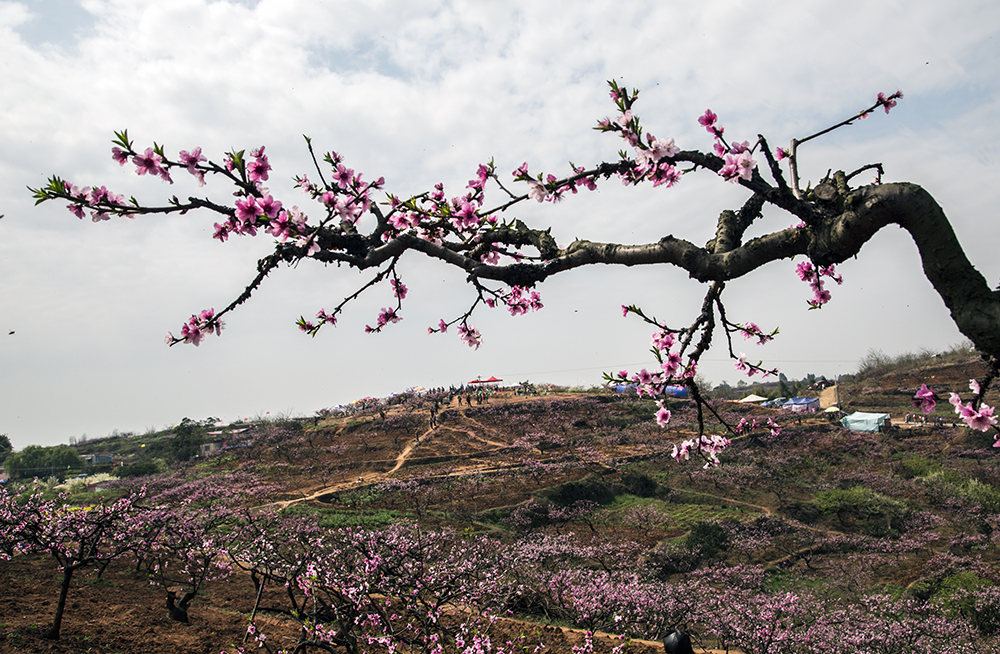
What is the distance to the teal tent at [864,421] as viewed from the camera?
31.1 m

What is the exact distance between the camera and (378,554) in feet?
23.9

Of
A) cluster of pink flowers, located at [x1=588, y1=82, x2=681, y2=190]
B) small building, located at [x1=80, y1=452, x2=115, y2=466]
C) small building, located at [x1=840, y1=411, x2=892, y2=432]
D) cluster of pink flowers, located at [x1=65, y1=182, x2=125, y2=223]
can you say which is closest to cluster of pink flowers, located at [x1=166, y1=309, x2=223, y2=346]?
cluster of pink flowers, located at [x1=65, y1=182, x2=125, y2=223]

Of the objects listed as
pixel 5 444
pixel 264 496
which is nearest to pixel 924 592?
pixel 264 496

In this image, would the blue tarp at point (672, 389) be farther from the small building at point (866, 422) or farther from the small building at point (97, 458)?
the small building at point (97, 458)

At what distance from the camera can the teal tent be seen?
31141 millimetres

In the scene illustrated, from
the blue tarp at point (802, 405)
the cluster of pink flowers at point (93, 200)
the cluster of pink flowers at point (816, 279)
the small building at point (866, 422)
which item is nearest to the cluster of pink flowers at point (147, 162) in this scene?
the cluster of pink flowers at point (93, 200)

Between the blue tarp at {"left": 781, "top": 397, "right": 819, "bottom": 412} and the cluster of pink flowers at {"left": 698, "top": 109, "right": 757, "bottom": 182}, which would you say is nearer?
the cluster of pink flowers at {"left": 698, "top": 109, "right": 757, "bottom": 182}

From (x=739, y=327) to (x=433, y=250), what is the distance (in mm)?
1658

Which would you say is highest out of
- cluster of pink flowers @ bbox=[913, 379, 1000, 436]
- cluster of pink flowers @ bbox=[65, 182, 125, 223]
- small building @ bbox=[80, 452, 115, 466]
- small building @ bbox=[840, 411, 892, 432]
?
cluster of pink flowers @ bbox=[65, 182, 125, 223]

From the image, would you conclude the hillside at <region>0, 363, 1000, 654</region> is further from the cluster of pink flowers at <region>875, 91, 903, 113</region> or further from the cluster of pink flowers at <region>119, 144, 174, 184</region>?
the cluster of pink flowers at <region>119, 144, 174, 184</region>

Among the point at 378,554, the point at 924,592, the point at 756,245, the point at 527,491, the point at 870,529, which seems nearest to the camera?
the point at 756,245

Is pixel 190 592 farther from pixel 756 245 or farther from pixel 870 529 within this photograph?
pixel 870 529

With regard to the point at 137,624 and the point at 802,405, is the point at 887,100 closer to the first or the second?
the point at 137,624

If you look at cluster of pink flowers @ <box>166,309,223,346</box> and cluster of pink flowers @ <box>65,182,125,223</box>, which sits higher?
cluster of pink flowers @ <box>65,182,125,223</box>
